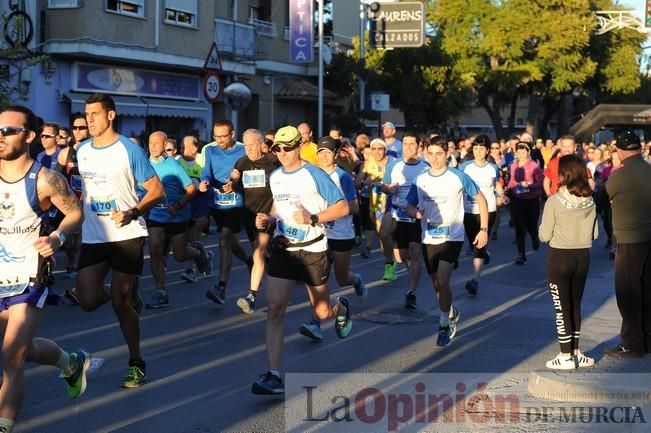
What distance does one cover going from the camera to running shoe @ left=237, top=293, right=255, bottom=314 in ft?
33.3

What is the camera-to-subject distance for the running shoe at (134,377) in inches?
278

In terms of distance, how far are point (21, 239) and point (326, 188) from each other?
98.8 inches

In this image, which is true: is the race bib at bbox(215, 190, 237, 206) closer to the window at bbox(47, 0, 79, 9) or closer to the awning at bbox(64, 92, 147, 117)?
the awning at bbox(64, 92, 147, 117)

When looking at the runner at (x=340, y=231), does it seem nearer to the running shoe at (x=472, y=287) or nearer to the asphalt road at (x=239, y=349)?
the asphalt road at (x=239, y=349)

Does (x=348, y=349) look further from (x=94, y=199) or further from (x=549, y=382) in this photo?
(x=94, y=199)

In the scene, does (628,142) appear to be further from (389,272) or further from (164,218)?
(389,272)

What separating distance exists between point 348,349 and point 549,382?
2.13 m

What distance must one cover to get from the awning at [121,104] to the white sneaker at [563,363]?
18041 millimetres

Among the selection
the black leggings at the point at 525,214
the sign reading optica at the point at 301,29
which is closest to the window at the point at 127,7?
the sign reading optica at the point at 301,29

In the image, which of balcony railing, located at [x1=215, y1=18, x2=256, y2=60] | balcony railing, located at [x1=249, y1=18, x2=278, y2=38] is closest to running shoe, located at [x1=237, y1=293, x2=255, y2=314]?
balcony railing, located at [x1=215, y1=18, x2=256, y2=60]

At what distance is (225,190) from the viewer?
36.4 feet

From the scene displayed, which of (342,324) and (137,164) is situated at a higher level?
(137,164)

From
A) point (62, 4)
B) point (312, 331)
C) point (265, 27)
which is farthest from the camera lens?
point (265, 27)

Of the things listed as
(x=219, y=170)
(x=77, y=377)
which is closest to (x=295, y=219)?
(x=77, y=377)
